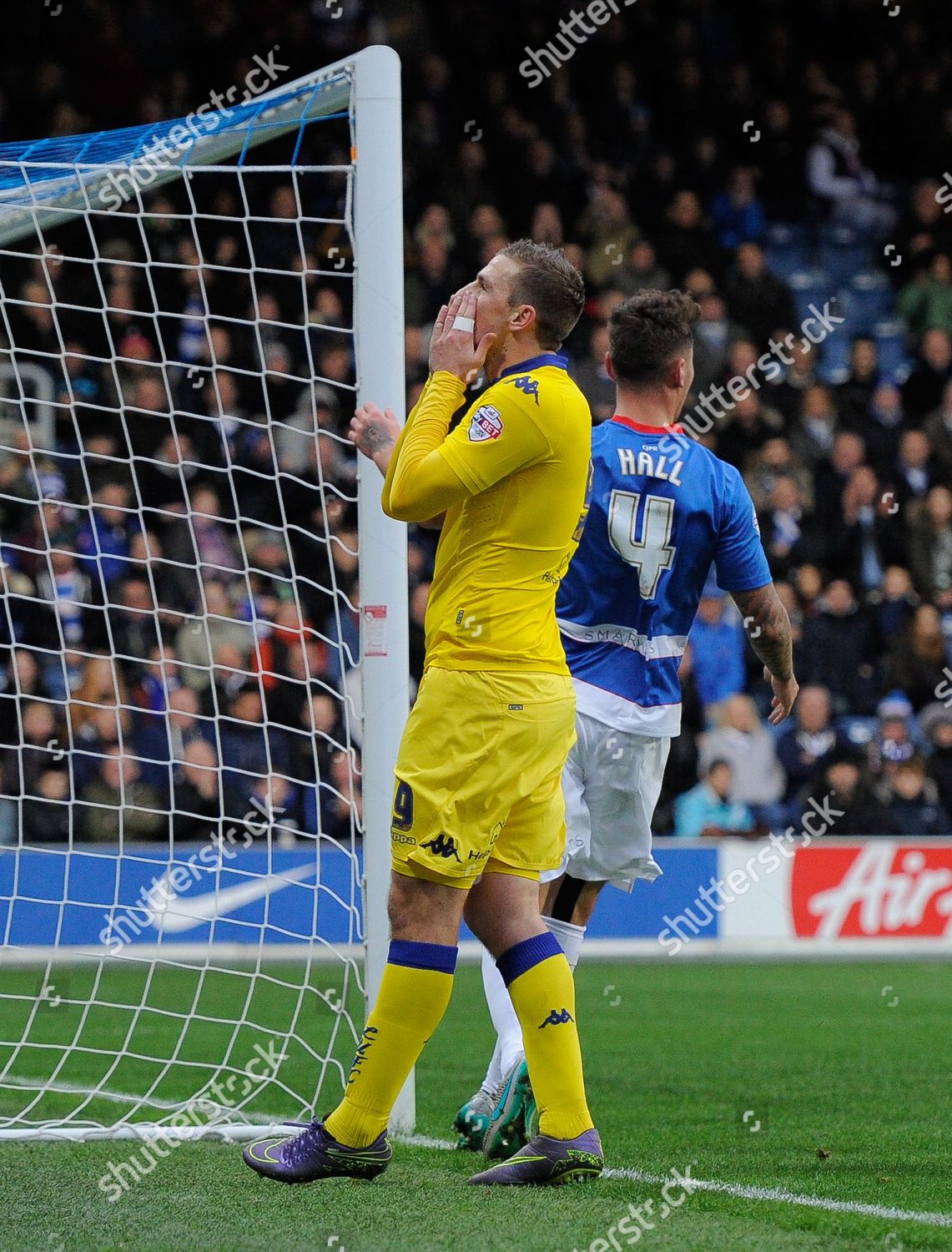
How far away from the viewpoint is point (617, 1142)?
4.79m

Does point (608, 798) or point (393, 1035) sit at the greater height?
point (608, 798)

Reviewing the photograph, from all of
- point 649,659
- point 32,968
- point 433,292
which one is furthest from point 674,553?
point 433,292

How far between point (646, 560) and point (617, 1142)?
1605 mm

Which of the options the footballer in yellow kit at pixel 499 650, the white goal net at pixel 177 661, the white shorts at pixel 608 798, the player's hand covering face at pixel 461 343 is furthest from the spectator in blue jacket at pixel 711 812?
the player's hand covering face at pixel 461 343

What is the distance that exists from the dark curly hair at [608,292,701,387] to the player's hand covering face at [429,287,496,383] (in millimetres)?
721

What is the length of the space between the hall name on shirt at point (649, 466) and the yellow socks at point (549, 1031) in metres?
1.33

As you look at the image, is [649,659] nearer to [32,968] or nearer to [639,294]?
[639,294]

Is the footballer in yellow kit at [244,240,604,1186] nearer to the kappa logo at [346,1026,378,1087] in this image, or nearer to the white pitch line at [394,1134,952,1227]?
the kappa logo at [346,1026,378,1087]

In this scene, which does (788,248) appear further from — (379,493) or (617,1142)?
(617,1142)

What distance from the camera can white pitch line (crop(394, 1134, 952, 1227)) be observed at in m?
3.65

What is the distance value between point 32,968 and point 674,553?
6503mm

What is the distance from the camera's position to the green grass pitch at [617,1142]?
3410 mm

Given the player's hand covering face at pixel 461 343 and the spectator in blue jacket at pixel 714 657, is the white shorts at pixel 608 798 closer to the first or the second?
the player's hand covering face at pixel 461 343

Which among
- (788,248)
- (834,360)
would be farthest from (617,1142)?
(788,248)
